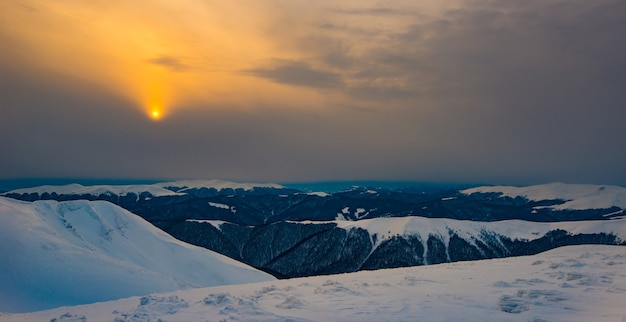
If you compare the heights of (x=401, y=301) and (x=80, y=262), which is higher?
(x=401, y=301)

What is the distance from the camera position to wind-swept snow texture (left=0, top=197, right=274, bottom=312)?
130ft

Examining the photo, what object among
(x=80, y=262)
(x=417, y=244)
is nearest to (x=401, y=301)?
(x=80, y=262)

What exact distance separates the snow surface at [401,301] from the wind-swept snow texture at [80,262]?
25817mm

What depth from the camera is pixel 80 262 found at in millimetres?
45750

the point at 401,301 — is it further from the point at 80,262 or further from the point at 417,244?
the point at 417,244

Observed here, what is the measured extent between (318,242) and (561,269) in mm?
177406

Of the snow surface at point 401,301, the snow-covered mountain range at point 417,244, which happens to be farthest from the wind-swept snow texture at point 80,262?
the snow-covered mountain range at point 417,244

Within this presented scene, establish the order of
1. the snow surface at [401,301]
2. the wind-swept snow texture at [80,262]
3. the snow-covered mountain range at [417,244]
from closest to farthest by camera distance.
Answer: the snow surface at [401,301] → the wind-swept snow texture at [80,262] → the snow-covered mountain range at [417,244]

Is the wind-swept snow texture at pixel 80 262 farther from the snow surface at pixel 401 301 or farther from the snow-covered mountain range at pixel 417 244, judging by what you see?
the snow-covered mountain range at pixel 417 244

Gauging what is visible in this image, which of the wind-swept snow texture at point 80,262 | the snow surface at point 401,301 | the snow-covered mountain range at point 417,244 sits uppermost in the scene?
the snow surface at point 401,301

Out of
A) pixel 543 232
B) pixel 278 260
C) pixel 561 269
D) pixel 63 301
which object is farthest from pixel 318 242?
pixel 561 269

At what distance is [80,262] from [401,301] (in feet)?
134

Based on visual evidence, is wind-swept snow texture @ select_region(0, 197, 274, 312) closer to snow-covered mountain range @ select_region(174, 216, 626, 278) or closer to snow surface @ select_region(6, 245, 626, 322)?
snow surface @ select_region(6, 245, 626, 322)

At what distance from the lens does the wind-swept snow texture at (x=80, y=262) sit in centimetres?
3962
